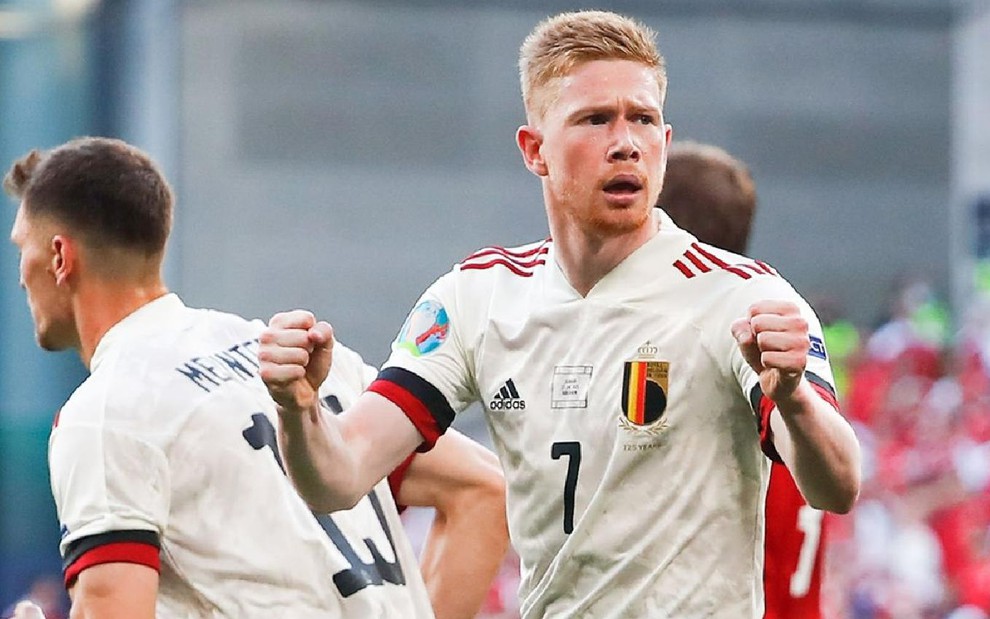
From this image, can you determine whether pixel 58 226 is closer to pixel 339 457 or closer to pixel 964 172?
pixel 339 457

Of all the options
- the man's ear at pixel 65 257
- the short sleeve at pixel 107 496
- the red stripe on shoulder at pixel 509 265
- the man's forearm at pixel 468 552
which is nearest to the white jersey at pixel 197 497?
the short sleeve at pixel 107 496

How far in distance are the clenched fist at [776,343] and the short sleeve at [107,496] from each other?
1329mm

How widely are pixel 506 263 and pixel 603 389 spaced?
428mm

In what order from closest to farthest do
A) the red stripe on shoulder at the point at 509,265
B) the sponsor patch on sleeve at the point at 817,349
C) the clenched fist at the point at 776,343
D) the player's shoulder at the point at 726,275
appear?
the clenched fist at the point at 776,343, the sponsor patch on sleeve at the point at 817,349, the player's shoulder at the point at 726,275, the red stripe on shoulder at the point at 509,265

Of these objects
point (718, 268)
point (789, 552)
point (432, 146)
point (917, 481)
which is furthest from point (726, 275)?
point (432, 146)

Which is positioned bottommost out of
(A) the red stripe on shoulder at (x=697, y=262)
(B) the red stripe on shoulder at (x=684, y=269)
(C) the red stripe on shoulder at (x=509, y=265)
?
(C) the red stripe on shoulder at (x=509, y=265)

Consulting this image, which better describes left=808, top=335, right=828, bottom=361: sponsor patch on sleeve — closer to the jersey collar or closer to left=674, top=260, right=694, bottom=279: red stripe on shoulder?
left=674, top=260, right=694, bottom=279: red stripe on shoulder

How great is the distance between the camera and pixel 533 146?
3719 millimetres

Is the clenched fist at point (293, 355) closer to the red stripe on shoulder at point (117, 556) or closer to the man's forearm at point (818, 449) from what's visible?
the red stripe on shoulder at point (117, 556)

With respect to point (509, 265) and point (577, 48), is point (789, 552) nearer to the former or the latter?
point (509, 265)

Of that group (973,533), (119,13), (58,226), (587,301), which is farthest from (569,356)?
(119,13)

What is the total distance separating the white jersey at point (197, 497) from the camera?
375cm

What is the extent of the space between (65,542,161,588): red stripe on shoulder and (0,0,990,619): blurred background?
12.6m

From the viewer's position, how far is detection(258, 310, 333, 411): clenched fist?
10.5 ft
